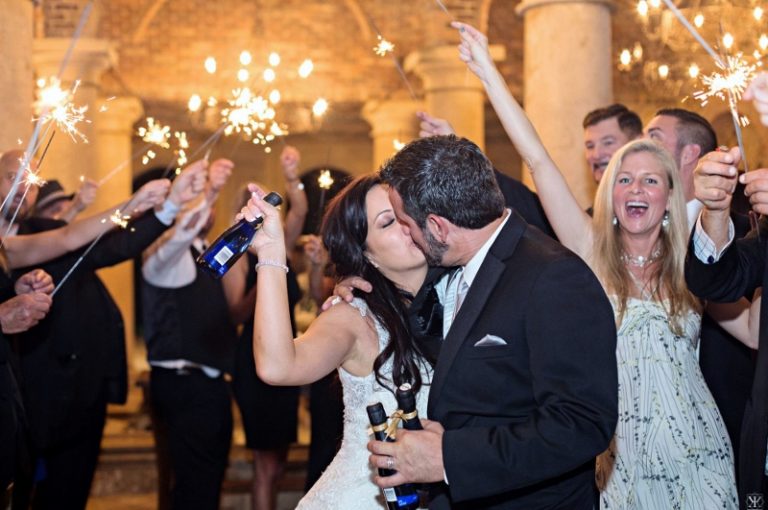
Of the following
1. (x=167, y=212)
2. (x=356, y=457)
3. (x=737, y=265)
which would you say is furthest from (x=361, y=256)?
(x=167, y=212)

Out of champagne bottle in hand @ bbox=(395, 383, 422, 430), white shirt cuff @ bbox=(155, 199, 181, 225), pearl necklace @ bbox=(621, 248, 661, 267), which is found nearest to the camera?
champagne bottle in hand @ bbox=(395, 383, 422, 430)

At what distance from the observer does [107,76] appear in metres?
13.5

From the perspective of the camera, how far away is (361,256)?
3.54 m

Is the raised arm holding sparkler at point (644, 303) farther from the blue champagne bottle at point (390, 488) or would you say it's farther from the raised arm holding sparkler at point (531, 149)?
the blue champagne bottle at point (390, 488)

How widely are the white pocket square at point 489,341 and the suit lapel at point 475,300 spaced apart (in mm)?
48

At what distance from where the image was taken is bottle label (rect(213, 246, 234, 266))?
286 centimetres

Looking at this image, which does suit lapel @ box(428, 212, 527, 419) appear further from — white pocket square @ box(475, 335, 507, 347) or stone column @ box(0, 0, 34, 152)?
stone column @ box(0, 0, 34, 152)

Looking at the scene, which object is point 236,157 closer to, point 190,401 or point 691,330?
point 190,401

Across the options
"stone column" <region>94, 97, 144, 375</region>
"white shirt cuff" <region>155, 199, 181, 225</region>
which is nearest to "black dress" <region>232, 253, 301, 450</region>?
"white shirt cuff" <region>155, 199, 181, 225</region>

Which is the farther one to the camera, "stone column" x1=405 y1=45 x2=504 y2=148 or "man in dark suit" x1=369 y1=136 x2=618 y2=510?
"stone column" x1=405 y1=45 x2=504 y2=148

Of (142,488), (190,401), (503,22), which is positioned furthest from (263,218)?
(503,22)

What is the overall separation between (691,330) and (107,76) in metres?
11.3

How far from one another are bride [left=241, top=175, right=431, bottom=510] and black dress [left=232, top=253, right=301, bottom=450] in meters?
2.49

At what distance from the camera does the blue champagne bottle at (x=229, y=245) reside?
2.85m
